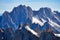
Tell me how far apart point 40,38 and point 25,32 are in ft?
74.8

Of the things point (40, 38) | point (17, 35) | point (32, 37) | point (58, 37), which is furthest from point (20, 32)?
point (58, 37)

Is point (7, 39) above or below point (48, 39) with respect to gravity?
below

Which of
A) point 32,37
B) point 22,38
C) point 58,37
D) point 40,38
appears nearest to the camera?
point 58,37

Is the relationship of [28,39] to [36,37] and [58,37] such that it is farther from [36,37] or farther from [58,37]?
[58,37]

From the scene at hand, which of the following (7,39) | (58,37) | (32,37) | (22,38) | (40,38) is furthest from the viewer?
(7,39)

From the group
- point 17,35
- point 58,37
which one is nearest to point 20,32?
point 17,35

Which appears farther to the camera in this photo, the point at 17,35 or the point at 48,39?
the point at 17,35

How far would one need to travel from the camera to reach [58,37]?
127062 mm

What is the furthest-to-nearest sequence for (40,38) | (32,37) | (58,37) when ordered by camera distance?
(32,37)
(40,38)
(58,37)

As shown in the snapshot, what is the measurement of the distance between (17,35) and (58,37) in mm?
46502

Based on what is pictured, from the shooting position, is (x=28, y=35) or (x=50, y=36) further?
(x=28, y=35)

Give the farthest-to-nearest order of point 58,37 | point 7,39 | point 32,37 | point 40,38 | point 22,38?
point 7,39
point 22,38
point 32,37
point 40,38
point 58,37

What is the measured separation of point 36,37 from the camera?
14375cm

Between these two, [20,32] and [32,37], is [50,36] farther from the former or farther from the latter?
[20,32]
